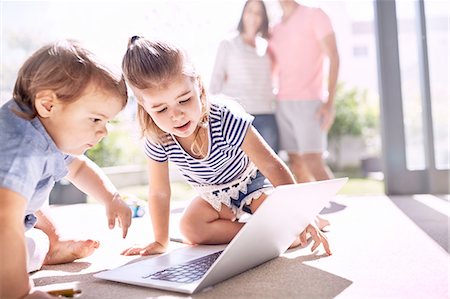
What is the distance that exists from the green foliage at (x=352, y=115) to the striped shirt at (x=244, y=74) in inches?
110

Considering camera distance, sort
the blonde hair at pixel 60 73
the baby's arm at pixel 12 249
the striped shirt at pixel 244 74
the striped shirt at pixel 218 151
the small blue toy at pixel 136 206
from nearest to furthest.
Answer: the baby's arm at pixel 12 249, the blonde hair at pixel 60 73, the striped shirt at pixel 218 151, the small blue toy at pixel 136 206, the striped shirt at pixel 244 74

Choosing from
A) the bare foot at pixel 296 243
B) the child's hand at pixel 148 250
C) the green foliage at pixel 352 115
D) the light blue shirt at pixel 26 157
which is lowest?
the green foliage at pixel 352 115

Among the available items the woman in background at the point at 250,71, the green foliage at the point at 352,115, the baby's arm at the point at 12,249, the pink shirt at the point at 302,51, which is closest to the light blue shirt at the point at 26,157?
the baby's arm at the point at 12,249

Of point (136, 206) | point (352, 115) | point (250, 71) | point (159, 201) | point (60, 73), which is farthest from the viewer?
point (352, 115)

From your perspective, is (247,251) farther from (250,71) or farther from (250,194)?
(250,71)

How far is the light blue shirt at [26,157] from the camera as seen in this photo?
2.29ft

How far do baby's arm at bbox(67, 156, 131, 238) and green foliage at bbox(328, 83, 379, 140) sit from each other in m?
3.91

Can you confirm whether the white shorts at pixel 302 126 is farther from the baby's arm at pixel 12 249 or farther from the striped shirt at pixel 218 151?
the baby's arm at pixel 12 249

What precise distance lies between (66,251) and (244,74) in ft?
3.85

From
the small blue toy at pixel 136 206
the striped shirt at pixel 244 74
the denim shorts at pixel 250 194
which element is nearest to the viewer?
the denim shorts at pixel 250 194

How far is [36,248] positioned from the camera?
37.0 inches

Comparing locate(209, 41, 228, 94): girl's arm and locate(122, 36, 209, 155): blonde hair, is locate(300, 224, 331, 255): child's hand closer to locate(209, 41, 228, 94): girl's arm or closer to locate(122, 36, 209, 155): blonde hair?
locate(122, 36, 209, 155): blonde hair

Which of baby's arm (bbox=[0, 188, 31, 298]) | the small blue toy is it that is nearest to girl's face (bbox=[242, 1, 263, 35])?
the small blue toy

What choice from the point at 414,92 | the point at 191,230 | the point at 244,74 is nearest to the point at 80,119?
the point at 191,230
